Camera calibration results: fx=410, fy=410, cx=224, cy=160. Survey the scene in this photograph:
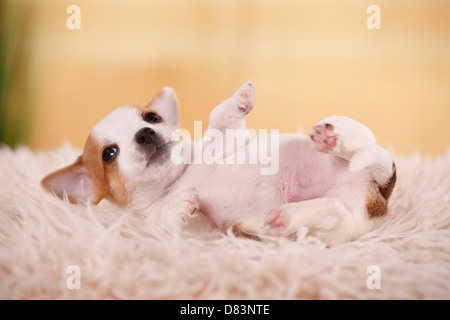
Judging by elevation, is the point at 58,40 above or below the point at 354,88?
above

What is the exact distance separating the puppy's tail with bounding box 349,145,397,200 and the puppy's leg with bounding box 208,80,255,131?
380 millimetres

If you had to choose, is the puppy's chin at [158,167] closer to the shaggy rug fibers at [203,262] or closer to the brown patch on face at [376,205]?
the shaggy rug fibers at [203,262]

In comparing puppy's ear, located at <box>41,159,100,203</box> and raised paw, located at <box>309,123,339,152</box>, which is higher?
raised paw, located at <box>309,123,339,152</box>

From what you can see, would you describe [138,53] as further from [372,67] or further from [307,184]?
[307,184]

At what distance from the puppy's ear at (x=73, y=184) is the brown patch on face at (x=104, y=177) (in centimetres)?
2

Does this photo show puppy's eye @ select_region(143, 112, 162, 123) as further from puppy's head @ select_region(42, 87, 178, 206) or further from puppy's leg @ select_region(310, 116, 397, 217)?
puppy's leg @ select_region(310, 116, 397, 217)

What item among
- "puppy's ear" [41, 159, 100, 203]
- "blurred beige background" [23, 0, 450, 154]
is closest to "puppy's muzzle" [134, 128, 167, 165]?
"puppy's ear" [41, 159, 100, 203]

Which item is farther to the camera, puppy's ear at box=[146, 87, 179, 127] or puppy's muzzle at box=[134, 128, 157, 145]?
puppy's ear at box=[146, 87, 179, 127]

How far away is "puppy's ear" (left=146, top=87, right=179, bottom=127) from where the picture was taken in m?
1.44

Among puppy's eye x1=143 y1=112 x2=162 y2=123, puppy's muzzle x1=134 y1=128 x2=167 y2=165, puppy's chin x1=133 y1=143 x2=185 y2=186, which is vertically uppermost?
puppy's eye x1=143 y1=112 x2=162 y2=123

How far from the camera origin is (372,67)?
211 centimetres

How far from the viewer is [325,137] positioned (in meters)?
0.99

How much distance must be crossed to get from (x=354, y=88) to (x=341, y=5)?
437 mm
